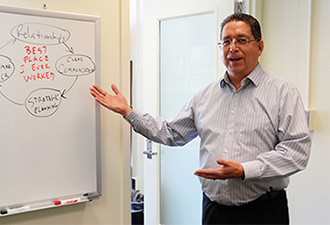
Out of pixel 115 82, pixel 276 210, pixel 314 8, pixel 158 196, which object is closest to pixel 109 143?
pixel 115 82

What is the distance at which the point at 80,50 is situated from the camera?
133 centimetres

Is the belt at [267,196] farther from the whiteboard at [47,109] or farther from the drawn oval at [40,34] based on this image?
the drawn oval at [40,34]

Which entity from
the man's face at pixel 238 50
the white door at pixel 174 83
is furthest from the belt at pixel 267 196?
the white door at pixel 174 83

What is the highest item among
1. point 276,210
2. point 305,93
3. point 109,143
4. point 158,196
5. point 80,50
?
point 80,50

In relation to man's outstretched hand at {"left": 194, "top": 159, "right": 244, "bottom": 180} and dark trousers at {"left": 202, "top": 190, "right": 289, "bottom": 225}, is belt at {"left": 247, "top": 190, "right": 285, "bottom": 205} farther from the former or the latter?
man's outstretched hand at {"left": 194, "top": 159, "right": 244, "bottom": 180}

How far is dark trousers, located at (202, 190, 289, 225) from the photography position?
1396 mm

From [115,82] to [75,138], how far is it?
319 mm

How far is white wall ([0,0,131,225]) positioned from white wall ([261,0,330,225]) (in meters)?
1.18

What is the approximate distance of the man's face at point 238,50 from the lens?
1.40 meters

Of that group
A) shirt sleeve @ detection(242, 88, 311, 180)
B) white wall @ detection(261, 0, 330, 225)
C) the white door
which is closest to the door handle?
the white door

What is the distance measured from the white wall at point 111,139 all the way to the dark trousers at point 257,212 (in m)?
0.45

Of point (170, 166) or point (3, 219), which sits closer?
point (3, 219)

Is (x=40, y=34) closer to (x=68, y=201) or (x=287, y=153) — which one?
(x=68, y=201)

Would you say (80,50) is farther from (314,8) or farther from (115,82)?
(314,8)
